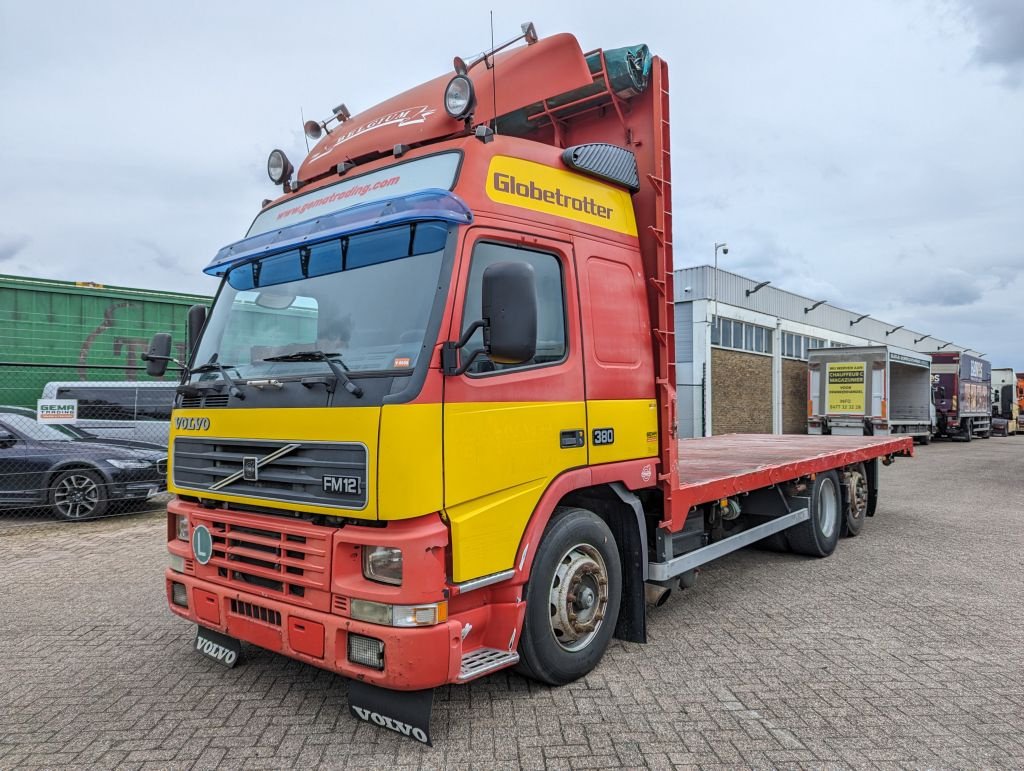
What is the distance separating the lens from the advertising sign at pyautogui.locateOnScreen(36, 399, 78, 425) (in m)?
9.41

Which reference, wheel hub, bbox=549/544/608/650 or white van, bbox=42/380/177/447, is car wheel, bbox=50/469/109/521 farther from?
wheel hub, bbox=549/544/608/650

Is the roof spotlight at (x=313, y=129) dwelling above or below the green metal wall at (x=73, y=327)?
above

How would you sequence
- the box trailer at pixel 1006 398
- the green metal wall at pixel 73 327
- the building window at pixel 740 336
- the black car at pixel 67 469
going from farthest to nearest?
the box trailer at pixel 1006 398 → the building window at pixel 740 336 → the green metal wall at pixel 73 327 → the black car at pixel 67 469

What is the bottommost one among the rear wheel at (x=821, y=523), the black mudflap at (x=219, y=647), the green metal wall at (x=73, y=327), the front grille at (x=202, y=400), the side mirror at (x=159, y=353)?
the black mudflap at (x=219, y=647)

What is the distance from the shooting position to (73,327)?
11.9 metres

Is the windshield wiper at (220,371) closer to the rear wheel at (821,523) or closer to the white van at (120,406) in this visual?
the rear wheel at (821,523)

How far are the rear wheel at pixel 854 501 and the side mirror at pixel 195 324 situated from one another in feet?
21.8

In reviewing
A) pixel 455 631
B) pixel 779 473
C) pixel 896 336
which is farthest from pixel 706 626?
pixel 896 336

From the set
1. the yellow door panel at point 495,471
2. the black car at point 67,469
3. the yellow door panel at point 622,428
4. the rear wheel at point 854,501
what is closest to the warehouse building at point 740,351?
the rear wheel at point 854,501

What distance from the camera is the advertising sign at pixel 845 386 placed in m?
20.3

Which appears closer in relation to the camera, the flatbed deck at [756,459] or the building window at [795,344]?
the flatbed deck at [756,459]

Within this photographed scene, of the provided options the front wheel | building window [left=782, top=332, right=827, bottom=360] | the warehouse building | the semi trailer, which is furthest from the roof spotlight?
the semi trailer

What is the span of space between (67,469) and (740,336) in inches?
777

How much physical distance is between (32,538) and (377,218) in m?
7.57
